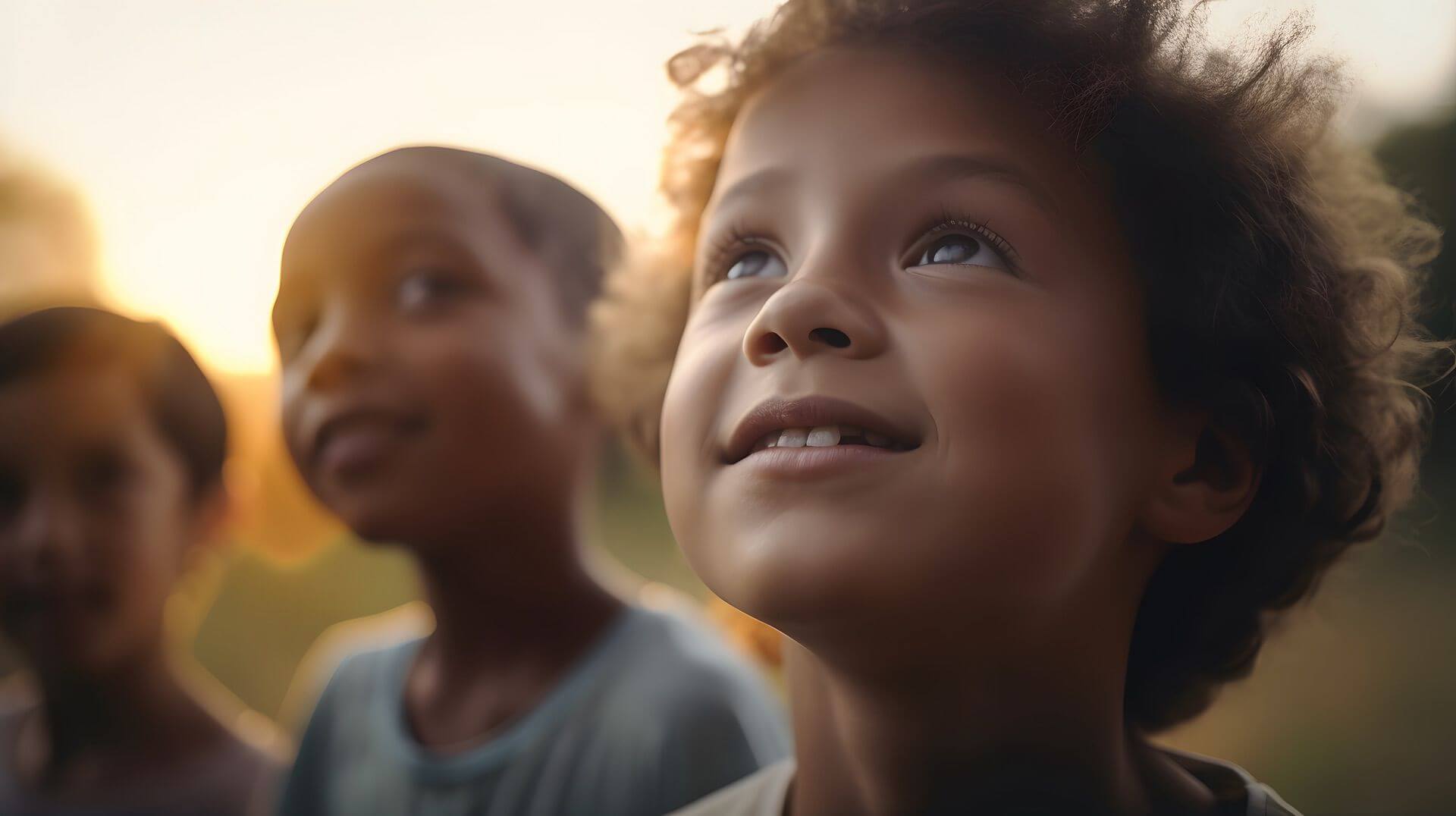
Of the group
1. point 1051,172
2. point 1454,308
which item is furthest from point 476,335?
point 1454,308

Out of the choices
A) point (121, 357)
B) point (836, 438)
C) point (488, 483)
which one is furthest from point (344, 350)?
point (836, 438)

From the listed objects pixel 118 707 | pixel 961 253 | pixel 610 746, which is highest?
pixel 961 253

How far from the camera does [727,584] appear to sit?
0.44 metres

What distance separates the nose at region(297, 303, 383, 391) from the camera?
60 cm

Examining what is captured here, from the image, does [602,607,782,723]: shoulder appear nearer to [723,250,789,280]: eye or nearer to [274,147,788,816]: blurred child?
[274,147,788,816]: blurred child

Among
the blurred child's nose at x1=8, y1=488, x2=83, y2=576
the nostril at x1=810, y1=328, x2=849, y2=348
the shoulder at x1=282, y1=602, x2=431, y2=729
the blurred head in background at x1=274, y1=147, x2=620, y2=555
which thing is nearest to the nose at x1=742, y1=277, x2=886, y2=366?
the nostril at x1=810, y1=328, x2=849, y2=348

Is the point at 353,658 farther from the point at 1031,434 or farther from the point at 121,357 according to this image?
the point at 1031,434

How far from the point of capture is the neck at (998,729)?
480mm

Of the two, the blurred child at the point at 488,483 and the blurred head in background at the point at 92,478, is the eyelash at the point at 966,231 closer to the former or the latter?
the blurred child at the point at 488,483

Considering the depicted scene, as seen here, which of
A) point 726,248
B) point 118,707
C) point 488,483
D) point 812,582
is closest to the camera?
point 812,582

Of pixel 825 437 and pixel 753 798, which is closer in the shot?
pixel 825 437

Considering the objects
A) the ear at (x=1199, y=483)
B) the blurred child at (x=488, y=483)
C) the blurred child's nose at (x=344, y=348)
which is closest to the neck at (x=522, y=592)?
the blurred child at (x=488, y=483)

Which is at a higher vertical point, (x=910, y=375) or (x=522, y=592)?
(x=910, y=375)

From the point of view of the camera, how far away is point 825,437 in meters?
0.43
